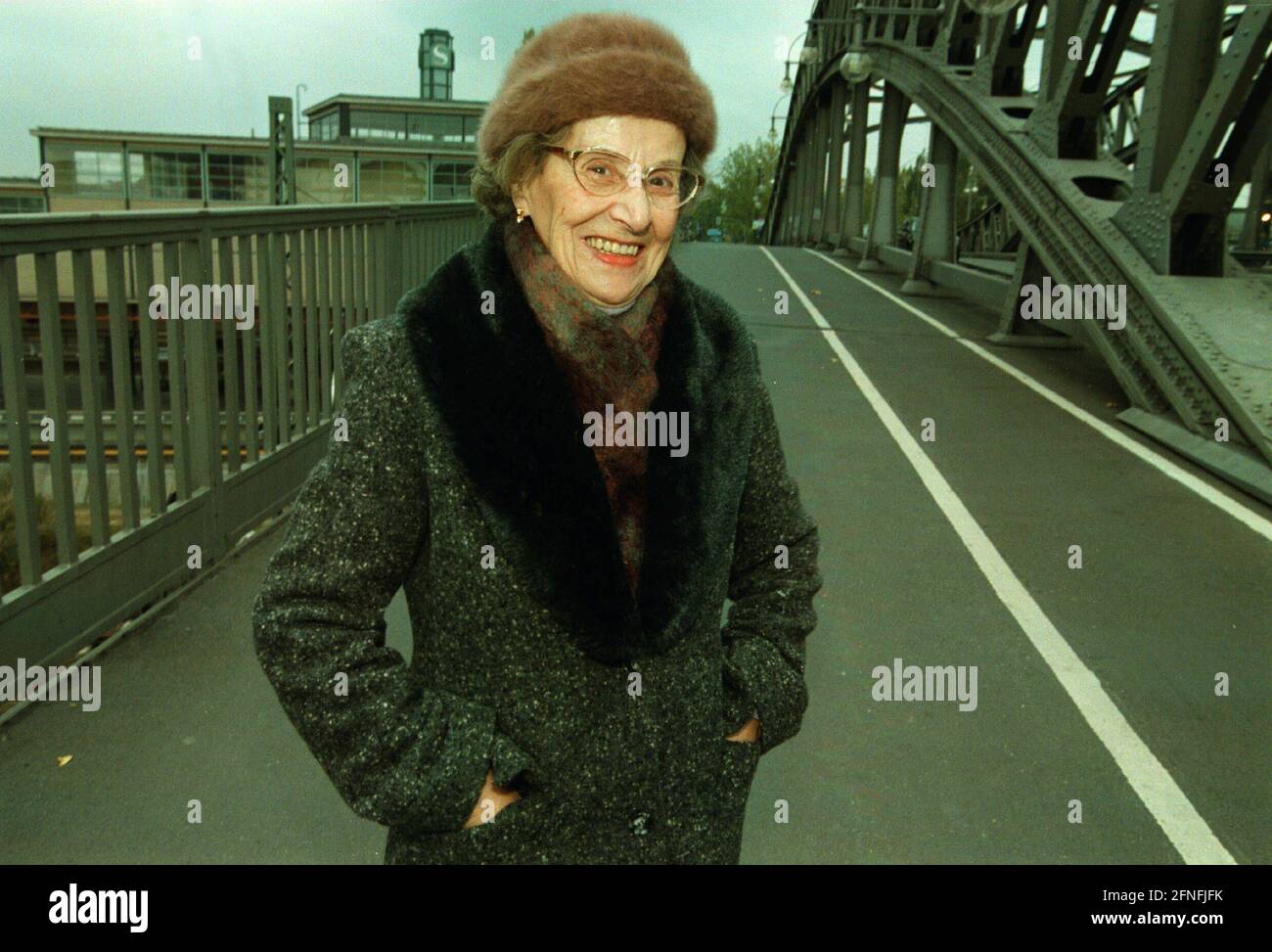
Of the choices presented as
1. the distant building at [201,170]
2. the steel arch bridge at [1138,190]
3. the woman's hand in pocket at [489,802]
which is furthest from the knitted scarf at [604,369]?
the distant building at [201,170]

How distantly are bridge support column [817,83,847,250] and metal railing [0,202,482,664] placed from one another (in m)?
36.8

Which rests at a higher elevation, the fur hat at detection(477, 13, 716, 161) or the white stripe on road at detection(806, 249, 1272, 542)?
the fur hat at detection(477, 13, 716, 161)

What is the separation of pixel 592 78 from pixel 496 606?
3.01ft

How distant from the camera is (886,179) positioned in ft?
104

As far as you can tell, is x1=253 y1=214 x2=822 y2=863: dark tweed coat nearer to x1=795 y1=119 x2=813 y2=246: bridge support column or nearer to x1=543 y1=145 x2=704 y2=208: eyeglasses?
x1=543 y1=145 x2=704 y2=208: eyeglasses

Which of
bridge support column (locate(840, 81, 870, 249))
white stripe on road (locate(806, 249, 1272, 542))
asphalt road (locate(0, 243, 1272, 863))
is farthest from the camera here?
bridge support column (locate(840, 81, 870, 249))

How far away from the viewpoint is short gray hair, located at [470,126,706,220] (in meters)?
2.31

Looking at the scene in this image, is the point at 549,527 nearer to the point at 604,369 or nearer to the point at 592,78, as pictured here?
the point at 604,369

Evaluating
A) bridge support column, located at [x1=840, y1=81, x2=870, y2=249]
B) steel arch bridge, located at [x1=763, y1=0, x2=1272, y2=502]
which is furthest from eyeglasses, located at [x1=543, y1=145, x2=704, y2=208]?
bridge support column, located at [x1=840, y1=81, x2=870, y2=249]

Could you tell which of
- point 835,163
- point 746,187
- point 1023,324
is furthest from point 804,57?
point 746,187

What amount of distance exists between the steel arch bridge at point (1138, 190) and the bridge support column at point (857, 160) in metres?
11.5

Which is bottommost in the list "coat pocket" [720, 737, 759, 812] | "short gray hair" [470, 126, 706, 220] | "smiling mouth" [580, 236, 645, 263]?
"coat pocket" [720, 737, 759, 812]

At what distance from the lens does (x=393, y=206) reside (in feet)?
31.8

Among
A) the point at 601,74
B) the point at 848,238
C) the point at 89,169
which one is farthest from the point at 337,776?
the point at 89,169
